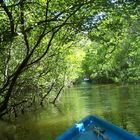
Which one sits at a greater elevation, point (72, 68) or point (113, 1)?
point (113, 1)

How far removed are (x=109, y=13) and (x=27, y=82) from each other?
11.2 m

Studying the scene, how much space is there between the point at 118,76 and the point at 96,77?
10418 millimetres

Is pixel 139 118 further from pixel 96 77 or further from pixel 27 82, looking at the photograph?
pixel 96 77

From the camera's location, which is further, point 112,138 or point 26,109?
point 26,109

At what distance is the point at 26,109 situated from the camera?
2691 centimetres

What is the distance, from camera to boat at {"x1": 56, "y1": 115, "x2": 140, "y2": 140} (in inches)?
290

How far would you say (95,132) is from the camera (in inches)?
298

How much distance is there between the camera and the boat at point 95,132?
7359 millimetres

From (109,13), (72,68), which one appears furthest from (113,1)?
(72,68)

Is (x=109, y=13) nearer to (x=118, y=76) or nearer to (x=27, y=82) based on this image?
(x=27, y=82)

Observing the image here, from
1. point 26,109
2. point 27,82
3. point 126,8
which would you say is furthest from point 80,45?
point 126,8

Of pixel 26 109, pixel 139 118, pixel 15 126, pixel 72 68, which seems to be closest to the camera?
pixel 139 118

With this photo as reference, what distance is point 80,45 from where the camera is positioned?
66.0ft

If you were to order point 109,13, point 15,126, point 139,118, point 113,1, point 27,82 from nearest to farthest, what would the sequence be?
point 113,1
point 109,13
point 139,118
point 15,126
point 27,82
